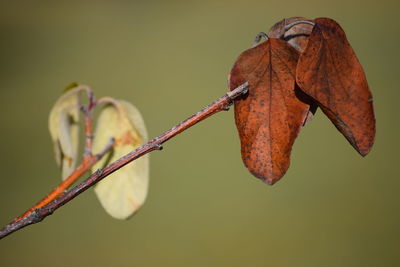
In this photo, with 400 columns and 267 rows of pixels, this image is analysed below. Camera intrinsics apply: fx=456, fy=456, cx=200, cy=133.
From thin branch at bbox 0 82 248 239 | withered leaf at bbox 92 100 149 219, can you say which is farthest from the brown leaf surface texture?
withered leaf at bbox 92 100 149 219

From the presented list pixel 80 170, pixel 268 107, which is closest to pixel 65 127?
pixel 80 170

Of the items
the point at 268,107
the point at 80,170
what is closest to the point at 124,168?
the point at 80,170

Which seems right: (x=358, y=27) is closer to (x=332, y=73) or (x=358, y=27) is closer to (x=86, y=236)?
(x=86, y=236)

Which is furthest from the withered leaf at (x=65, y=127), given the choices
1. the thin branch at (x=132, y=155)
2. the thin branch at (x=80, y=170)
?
the thin branch at (x=132, y=155)

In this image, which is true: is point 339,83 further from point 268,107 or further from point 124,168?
point 124,168

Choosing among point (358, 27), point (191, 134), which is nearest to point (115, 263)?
point (191, 134)

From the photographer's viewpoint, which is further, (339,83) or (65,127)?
(65,127)
